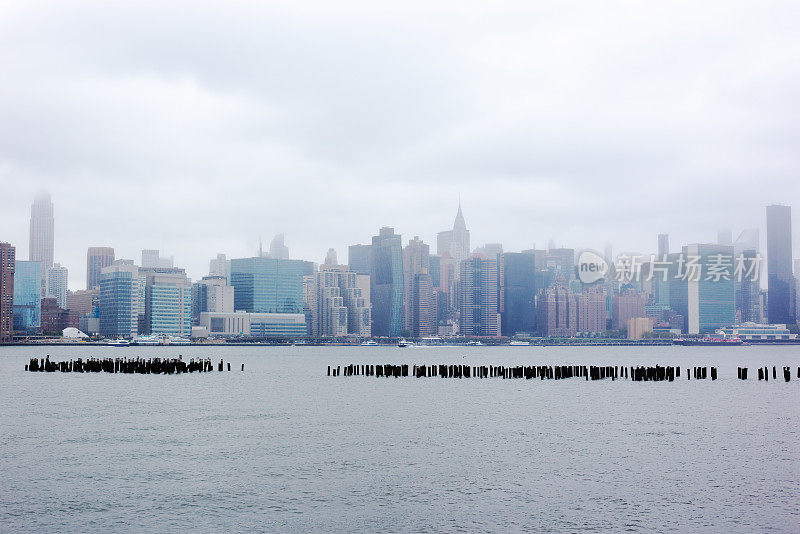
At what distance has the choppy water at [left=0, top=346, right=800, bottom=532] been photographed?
112ft

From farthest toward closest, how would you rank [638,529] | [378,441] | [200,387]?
[200,387] < [378,441] < [638,529]

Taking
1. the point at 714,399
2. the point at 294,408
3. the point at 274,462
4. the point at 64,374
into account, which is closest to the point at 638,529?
the point at 274,462

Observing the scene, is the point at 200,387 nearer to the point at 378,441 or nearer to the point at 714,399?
the point at 378,441

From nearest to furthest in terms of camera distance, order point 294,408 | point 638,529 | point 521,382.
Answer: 1. point 638,529
2. point 294,408
3. point 521,382

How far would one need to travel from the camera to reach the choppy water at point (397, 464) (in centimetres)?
3412

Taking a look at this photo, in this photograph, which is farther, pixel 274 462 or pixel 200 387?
pixel 200 387

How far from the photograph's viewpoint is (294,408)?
74.2m

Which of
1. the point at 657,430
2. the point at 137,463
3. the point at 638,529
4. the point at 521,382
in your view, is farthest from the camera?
the point at 521,382

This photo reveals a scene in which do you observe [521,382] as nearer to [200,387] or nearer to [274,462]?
[200,387]

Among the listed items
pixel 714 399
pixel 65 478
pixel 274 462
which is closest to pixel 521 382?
pixel 714 399

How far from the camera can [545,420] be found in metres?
65.4

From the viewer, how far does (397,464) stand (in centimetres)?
4538

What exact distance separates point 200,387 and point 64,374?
3822cm

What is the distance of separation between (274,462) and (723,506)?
900 inches
